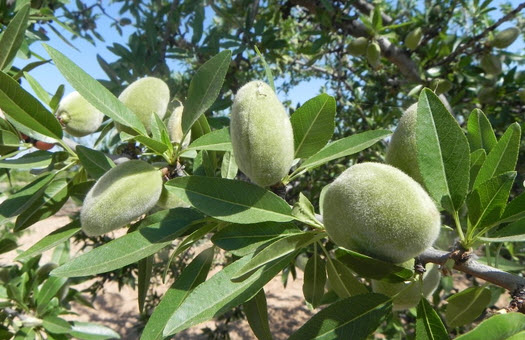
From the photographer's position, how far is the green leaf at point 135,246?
0.69 m

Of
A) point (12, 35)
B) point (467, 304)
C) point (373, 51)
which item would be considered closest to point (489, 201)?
point (467, 304)

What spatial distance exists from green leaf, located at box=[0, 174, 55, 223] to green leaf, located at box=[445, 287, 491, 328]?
1.00 meters

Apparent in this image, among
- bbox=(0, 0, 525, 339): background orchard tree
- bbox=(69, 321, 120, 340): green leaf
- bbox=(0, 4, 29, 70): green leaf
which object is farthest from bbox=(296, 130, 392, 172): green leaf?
bbox=(69, 321, 120, 340): green leaf

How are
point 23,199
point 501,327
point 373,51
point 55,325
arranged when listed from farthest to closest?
point 373,51
point 55,325
point 23,199
point 501,327

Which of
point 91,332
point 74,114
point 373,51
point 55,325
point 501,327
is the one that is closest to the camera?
point 501,327

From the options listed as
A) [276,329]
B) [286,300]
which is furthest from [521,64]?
[286,300]

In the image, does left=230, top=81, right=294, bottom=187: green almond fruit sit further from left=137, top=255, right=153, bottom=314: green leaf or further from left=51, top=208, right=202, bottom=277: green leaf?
left=137, top=255, right=153, bottom=314: green leaf

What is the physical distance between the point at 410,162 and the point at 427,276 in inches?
14.4

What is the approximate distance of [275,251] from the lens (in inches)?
25.2

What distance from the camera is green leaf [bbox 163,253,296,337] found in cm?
61

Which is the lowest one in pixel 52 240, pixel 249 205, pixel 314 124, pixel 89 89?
pixel 52 240

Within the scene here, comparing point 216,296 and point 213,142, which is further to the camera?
point 213,142

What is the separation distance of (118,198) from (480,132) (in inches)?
30.2

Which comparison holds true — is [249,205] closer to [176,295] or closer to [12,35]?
[176,295]
